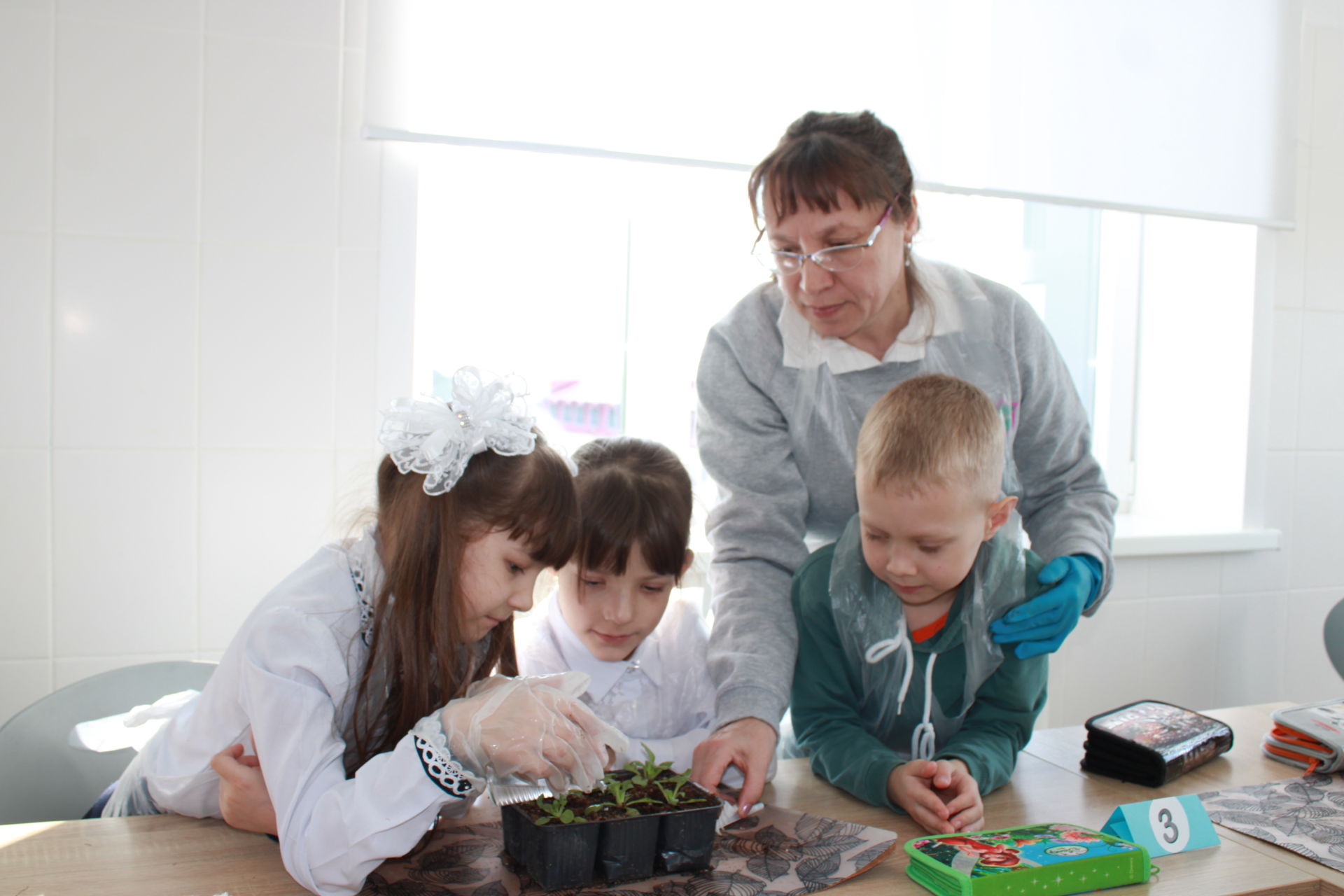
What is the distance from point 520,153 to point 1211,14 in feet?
5.70

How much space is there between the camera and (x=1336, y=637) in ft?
6.83

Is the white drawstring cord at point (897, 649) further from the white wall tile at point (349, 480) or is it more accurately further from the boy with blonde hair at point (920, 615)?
the white wall tile at point (349, 480)

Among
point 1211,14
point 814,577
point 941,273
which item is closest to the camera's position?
point 814,577

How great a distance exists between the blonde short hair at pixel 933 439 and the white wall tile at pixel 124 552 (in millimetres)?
1279

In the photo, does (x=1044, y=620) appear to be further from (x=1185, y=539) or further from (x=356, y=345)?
(x=1185, y=539)

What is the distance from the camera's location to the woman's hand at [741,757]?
1.10 meters

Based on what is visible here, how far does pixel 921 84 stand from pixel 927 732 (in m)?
1.50

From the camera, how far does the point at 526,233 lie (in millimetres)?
2275

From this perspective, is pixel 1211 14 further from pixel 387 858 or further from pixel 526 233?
pixel 387 858

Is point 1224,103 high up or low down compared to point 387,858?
up

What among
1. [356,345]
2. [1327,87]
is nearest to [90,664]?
[356,345]

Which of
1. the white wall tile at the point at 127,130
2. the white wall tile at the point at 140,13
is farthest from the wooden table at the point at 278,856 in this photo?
the white wall tile at the point at 140,13

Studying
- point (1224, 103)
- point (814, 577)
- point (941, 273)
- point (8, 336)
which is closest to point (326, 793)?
point (814, 577)

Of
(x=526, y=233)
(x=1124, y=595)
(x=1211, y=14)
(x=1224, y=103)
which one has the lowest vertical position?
(x=1124, y=595)
